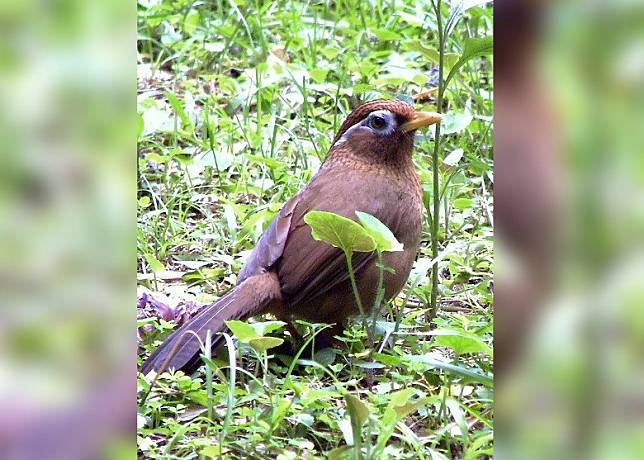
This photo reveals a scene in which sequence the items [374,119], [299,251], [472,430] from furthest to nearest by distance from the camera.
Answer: [374,119] → [299,251] → [472,430]

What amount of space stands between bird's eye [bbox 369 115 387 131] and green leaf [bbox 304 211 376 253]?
0.75 metres

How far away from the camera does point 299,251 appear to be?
→ 10.3 ft

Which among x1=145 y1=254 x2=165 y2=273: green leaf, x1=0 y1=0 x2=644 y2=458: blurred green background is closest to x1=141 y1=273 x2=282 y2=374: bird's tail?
x1=145 y1=254 x2=165 y2=273: green leaf

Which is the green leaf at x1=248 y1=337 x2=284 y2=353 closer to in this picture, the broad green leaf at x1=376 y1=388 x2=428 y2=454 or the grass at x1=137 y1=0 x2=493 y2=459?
the grass at x1=137 y1=0 x2=493 y2=459

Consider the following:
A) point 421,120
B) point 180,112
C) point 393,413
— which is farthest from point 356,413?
point 180,112

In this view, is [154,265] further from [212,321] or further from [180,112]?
[180,112]

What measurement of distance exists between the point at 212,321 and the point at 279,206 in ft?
3.35

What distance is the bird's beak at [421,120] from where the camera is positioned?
3.31 metres

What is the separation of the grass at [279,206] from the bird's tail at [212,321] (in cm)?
6
